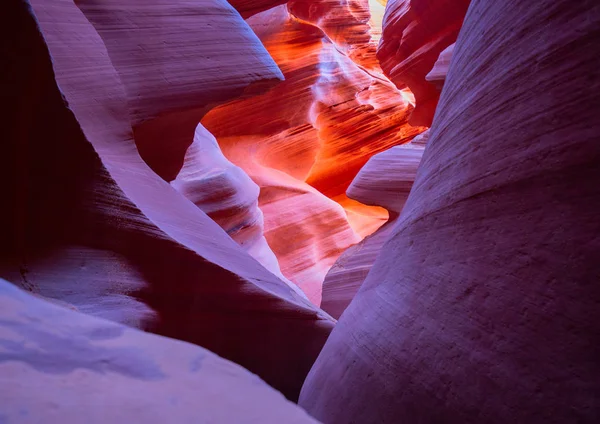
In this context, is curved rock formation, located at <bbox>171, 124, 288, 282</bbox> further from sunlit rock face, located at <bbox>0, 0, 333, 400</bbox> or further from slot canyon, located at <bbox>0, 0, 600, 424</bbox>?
sunlit rock face, located at <bbox>0, 0, 333, 400</bbox>

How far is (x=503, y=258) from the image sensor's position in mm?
1166

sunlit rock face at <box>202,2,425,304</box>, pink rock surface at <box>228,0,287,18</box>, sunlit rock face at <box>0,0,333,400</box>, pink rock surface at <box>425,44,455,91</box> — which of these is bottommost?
sunlit rock face at <box>202,2,425,304</box>

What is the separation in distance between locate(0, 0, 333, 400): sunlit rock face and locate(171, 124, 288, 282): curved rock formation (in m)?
1.60

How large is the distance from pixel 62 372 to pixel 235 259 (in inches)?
70.4

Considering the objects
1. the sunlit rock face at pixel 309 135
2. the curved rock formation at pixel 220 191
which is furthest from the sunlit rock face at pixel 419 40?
the curved rock formation at pixel 220 191

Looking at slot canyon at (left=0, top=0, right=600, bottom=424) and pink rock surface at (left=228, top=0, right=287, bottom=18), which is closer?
slot canyon at (left=0, top=0, right=600, bottom=424)

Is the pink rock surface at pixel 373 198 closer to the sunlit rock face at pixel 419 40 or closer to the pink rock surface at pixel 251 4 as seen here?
the sunlit rock face at pixel 419 40

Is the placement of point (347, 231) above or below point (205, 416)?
below

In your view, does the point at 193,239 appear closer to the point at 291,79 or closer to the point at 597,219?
the point at 597,219

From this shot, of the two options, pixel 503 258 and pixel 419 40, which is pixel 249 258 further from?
pixel 419 40

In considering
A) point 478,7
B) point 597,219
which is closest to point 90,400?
point 597,219

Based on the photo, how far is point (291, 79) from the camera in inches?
319

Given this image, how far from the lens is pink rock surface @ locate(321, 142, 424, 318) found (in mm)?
4664

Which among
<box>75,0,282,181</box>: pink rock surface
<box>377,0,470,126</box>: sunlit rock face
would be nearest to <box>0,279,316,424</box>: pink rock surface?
<box>75,0,282,181</box>: pink rock surface
